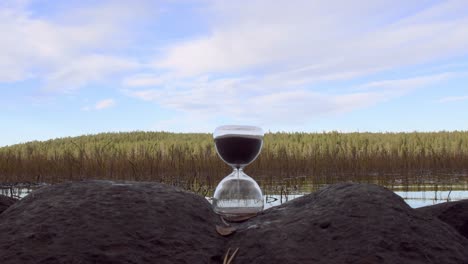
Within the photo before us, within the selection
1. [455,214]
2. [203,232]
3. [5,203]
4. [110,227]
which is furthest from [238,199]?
[5,203]

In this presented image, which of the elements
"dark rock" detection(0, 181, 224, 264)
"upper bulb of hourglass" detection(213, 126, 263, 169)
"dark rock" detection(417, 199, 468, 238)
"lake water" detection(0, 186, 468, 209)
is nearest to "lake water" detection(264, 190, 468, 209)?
"lake water" detection(0, 186, 468, 209)

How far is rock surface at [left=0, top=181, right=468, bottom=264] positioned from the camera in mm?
2654

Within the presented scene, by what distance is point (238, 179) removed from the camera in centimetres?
385

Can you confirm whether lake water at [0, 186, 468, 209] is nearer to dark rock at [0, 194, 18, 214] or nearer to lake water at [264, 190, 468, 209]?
lake water at [264, 190, 468, 209]

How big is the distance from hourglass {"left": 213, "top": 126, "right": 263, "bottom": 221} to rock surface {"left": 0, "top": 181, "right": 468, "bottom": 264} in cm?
46

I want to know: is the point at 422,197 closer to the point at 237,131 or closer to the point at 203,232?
the point at 237,131

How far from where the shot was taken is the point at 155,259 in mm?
2682

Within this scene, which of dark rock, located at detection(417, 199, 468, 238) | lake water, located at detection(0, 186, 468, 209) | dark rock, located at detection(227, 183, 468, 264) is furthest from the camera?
lake water, located at detection(0, 186, 468, 209)

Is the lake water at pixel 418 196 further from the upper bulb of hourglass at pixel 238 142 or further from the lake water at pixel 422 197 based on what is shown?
the upper bulb of hourglass at pixel 238 142

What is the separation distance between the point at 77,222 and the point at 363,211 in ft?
5.15

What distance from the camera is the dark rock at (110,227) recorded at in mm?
2670

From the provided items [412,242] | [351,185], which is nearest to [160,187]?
[351,185]

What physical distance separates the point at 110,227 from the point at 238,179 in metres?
1.25

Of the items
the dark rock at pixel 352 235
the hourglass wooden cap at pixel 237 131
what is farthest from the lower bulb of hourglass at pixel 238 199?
the dark rock at pixel 352 235
